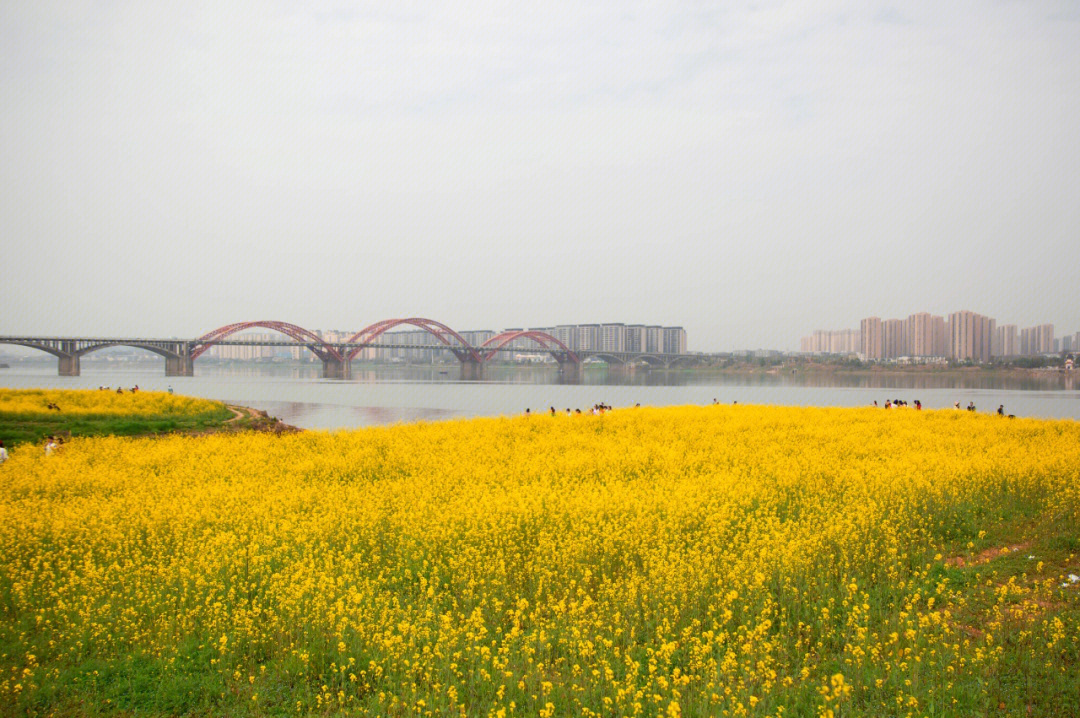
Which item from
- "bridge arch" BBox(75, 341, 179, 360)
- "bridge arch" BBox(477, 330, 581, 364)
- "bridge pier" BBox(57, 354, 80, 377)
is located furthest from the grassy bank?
"bridge arch" BBox(477, 330, 581, 364)

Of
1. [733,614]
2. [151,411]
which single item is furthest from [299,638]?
[151,411]

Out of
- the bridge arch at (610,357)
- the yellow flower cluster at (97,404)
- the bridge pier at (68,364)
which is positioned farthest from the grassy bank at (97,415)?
the bridge arch at (610,357)

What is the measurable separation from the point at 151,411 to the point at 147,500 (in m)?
22.4

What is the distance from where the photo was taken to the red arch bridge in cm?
9325

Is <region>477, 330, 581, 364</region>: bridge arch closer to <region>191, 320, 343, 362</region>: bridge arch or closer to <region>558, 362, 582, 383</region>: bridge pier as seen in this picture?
<region>558, 362, 582, 383</region>: bridge pier

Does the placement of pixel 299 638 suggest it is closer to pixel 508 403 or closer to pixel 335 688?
pixel 335 688

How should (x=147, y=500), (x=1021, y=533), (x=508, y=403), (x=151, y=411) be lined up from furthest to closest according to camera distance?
(x=508, y=403), (x=151, y=411), (x=147, y=500), (x=1021, y=533)

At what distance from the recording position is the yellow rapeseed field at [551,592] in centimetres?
586


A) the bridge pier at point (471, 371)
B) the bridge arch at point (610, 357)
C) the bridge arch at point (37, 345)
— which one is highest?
the bridge arch at point (37, 345)

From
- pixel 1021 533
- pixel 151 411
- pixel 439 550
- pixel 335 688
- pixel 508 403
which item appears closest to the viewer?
pixel 335 688

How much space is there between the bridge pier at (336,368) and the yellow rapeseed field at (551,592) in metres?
112

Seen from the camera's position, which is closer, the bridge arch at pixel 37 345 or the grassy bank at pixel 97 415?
the grassy bank at pixel 97 415

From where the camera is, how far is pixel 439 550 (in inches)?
363

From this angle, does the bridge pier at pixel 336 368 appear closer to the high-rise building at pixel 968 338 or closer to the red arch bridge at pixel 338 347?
the red arch bridge at pixel 338 347
